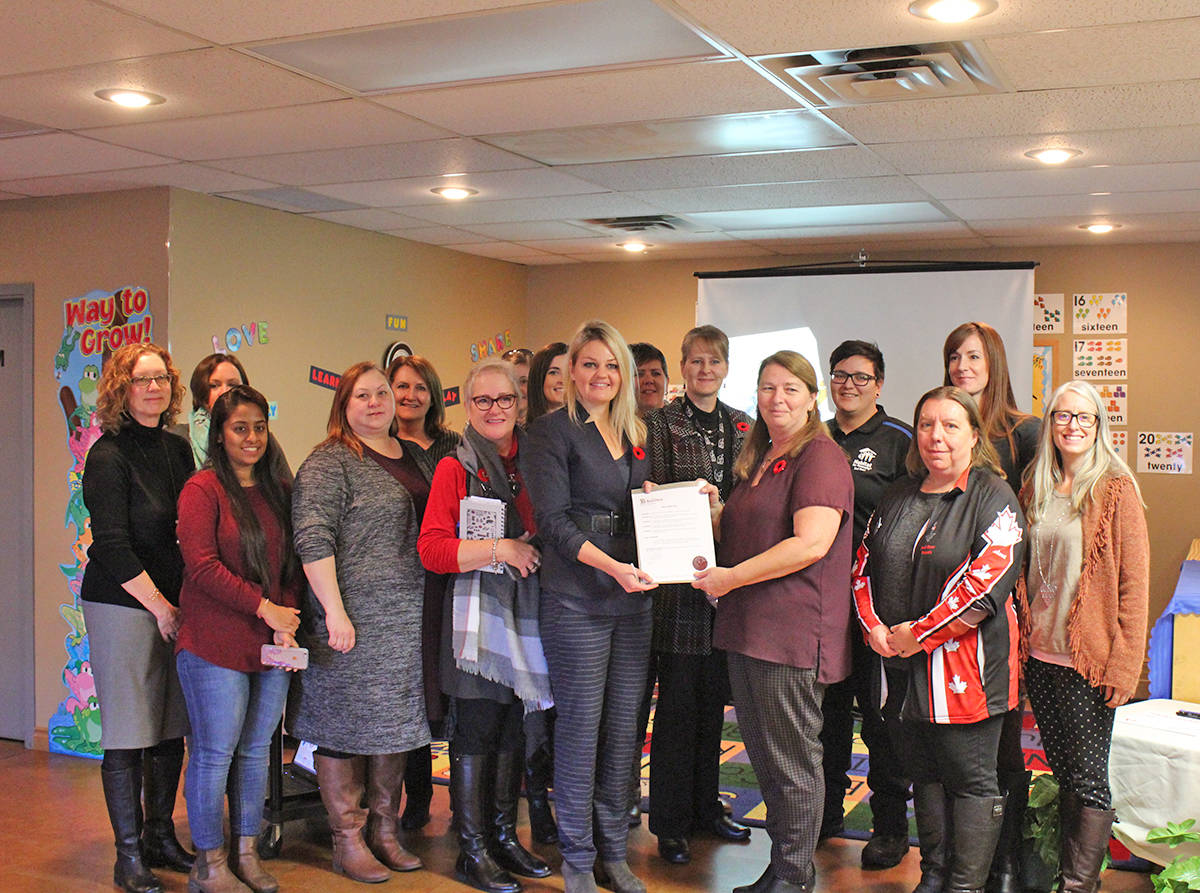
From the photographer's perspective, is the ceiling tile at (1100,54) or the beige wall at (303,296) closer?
the ceiling tile at (1100,54)

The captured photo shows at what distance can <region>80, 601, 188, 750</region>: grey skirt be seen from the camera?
347 centimetres

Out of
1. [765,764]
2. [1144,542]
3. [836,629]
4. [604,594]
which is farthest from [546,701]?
[1144,542]

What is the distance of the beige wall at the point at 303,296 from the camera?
4.93 m

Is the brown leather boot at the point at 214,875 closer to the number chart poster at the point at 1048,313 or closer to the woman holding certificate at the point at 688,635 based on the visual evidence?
the woman holding certificate at the point at 688,635

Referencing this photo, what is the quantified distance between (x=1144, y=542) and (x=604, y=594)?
143 cm

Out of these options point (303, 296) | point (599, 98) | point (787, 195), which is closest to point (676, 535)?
point (599, 98)

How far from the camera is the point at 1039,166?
439 centimetres

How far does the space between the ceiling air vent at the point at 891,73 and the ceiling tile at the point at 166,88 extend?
133cm

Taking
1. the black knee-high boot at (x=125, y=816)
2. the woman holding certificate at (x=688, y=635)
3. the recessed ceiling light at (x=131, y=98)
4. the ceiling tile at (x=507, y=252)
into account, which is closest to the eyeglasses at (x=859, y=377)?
the woman holding certificate at (x=688, y=635)

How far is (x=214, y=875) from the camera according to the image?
132 inches

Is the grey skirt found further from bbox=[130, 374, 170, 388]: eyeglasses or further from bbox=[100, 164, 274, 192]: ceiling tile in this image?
bbox=[100, 164, 274, 192]: ceiling tile

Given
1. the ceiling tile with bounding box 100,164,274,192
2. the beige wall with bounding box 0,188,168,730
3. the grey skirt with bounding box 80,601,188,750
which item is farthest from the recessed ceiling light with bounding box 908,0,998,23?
the beige wall with bounding box 0,188,168,730

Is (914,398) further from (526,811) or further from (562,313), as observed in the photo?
(526,811)

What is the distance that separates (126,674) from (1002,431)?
8.87ft
